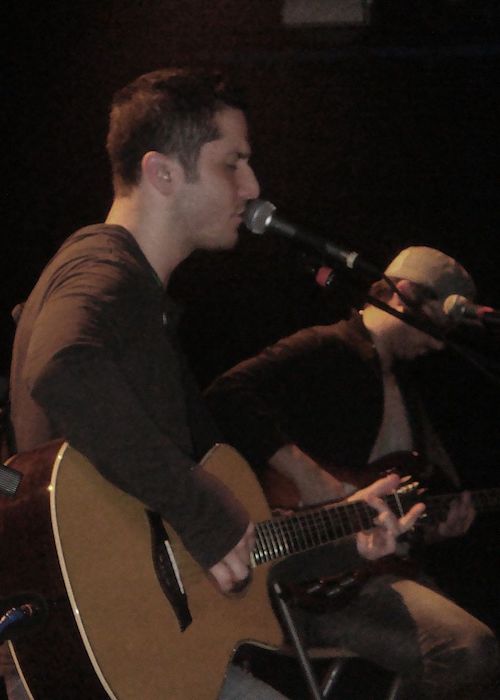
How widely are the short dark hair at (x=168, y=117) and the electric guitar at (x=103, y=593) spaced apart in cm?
75

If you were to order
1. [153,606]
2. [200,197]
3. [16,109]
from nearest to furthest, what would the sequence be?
[153,606]
[200,197]
[16,109]

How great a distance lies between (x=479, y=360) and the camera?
2303 mm

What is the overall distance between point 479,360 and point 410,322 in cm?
20

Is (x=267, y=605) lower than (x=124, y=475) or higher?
lower

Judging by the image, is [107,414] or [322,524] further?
[322,524]

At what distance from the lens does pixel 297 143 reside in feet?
16.1

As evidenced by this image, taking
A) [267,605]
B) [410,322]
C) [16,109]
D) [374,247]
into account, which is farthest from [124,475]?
[374,247]

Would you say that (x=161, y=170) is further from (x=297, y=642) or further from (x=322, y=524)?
(x=297, y=642)

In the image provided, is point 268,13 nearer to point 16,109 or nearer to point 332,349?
point 16,109

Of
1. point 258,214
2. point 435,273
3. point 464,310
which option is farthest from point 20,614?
point 435,273

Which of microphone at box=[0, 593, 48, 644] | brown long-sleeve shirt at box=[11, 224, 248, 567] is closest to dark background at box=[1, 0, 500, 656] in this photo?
brown long-sleeve shirt at box=[11, 224, 248, 567]

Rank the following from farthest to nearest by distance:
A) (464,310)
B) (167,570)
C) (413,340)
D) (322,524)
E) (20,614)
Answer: (413,340) < (322,524) < (464,310) < (167,570) < (20,614)

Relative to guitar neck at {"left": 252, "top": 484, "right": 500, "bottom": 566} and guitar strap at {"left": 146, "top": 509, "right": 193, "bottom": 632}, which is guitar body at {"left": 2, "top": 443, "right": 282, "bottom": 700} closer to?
guitar strap at {"left": 146, "top": 509, "right": 193, "bottom": 632}

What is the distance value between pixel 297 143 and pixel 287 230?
2868 millimetres
